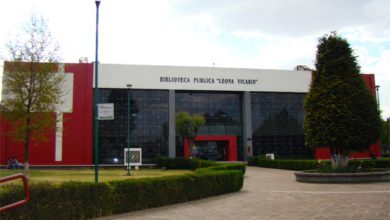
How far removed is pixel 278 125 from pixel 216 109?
763 cm

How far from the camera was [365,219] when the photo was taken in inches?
391

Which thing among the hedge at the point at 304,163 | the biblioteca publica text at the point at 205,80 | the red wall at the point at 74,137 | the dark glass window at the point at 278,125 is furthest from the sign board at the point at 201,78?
the hedge at the point at 304,163

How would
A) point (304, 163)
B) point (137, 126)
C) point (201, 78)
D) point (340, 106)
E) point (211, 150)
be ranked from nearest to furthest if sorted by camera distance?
point (340, 106) → point (304, 163) → point (137, 126) → point (201, 78) → point (211, 150)

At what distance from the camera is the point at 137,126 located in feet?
151

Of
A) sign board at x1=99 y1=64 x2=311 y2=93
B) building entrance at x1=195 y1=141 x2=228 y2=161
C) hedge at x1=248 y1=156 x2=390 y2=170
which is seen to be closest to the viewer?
hedge at x1=248 y1=156 x2=390 y2=170

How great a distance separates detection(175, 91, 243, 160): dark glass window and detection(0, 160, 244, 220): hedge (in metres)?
33.0

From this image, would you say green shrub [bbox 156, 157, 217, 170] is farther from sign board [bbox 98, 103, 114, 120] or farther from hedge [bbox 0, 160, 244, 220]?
hedge [bbox 0, 160, 244, 220]

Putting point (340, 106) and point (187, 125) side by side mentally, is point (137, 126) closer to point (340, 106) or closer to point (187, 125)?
point (187, 125)

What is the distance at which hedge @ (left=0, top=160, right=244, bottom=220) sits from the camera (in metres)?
9.56

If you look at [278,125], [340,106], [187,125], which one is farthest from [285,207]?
[278,125]

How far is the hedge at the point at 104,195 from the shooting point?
9562 mm

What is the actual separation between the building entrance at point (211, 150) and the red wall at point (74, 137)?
12592 mm

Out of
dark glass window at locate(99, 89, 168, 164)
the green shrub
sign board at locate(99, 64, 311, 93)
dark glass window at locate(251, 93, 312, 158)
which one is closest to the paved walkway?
the green shrub

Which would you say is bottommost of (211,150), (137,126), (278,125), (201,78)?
(211,150)
